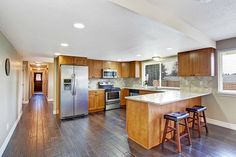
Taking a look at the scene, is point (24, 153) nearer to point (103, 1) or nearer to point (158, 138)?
point (158, 138)

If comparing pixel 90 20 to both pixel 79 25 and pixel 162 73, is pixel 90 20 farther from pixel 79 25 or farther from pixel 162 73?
pixel 162 73

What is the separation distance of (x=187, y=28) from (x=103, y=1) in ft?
6.23

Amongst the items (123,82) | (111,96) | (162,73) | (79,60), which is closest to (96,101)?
(111,96)

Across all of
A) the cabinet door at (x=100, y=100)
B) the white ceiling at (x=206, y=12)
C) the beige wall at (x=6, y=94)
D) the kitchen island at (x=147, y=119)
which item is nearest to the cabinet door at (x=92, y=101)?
the cabinet door at (x=100, y=100)

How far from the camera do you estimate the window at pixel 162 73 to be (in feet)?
17.9

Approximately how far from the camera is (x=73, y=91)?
4.91 m

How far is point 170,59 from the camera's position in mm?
5480

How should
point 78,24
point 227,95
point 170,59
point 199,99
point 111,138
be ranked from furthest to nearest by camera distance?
1. point 170,59
2. point 199,99
3. point 227,95
4. point 111,138
5. point 78,24

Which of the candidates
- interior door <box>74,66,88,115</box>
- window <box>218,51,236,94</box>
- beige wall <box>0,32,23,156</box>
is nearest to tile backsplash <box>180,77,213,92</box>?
window <box>218,51,236,94</box>

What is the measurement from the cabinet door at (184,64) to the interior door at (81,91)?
11.2ft

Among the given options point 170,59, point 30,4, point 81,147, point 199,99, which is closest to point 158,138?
point 81,147

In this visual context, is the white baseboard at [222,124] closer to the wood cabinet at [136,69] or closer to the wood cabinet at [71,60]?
the wood cabinet at [136,69]

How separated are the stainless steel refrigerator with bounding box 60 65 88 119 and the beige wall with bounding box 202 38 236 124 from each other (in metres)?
4.13

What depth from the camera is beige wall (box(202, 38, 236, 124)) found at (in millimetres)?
3658
